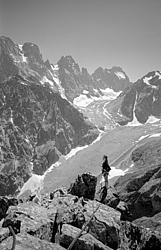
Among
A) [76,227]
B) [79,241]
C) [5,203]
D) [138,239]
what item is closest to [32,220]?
[76,227]

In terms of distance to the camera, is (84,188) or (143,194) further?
(143,194)

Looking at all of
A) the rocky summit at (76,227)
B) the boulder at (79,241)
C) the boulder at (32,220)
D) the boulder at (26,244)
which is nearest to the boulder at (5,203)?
the rocky summit at (76,227)

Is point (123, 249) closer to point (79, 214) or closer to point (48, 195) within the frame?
point (79, 214)

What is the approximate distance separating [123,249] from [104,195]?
12.3 meters

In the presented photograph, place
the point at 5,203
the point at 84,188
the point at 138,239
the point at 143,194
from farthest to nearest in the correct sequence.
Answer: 1. the point at 143,194
2. the point at 5,203
3. the point at 84,188
4. the point at 138,239

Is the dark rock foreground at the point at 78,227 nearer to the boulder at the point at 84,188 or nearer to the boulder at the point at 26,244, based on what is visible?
the boulder at the point at 26,244

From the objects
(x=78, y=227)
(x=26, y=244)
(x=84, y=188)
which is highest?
(x=84, y=188)

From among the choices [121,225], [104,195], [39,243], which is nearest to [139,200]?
[104,195]

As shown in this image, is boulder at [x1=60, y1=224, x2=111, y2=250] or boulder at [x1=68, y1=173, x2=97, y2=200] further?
boulder at [x1=68, y1=173, x2=97, y2=200]

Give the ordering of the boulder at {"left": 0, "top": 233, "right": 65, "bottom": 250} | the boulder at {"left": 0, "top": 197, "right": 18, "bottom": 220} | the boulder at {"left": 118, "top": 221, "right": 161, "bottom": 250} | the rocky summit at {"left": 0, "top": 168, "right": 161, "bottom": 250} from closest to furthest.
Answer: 1. the boulder at {"left": 0, "top": 233, "right": 65, "bottom": 250}
2. the rocky summit at {"left": 0, "top": 168, "right": 161, "bottom": 250}
3. the boulder at {"left": 118, "top": 221, "right": 161, "bottom": 250}
4. the boulder at {"left": 0, "top": 197, "right": 18, "bottom": 220}

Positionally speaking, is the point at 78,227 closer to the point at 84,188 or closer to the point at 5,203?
the point at 84,188

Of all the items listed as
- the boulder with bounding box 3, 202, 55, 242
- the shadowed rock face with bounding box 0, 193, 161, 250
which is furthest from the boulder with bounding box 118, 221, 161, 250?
A: the boulder with bounding box 3, 202, 55, 242

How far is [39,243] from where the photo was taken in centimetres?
1408

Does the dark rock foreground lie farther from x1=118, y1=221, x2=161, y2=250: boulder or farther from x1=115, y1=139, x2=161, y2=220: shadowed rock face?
x1=115, y1=139, x2=161, y2=220: shadowed rock face
